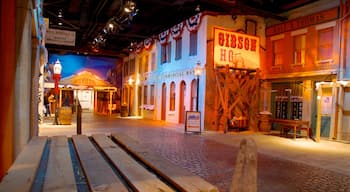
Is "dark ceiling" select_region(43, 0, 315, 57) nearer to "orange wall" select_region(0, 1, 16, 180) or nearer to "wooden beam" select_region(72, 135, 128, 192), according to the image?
"orange wall" select_region(0, 1, 16, 180)

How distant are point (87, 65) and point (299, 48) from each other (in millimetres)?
19140

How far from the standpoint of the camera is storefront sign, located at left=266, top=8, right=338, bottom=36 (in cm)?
1061

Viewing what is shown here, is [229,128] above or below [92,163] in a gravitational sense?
below

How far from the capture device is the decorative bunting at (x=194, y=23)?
12488 mm

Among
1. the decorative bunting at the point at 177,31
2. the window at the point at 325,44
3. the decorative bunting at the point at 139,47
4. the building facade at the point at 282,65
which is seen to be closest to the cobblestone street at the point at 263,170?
the building facade at the point at 282,65

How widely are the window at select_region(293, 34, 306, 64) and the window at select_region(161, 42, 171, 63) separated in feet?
22.0

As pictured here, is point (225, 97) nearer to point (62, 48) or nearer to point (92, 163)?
point (92, 163)

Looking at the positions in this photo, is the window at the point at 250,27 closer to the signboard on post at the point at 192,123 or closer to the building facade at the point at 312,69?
the building facade at the point at 312,69

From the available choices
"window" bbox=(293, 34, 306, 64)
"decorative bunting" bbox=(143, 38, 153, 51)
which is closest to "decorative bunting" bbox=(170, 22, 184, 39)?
"decorative bunting" bbox=(143, 38, 153, 51)

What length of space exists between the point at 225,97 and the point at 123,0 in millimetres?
5940

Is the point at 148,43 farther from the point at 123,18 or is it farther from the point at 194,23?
the point at 194,23

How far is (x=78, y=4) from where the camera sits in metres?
12.6

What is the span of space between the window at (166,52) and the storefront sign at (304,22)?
5.47 m

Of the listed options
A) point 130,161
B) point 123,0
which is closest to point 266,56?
point 123,0
